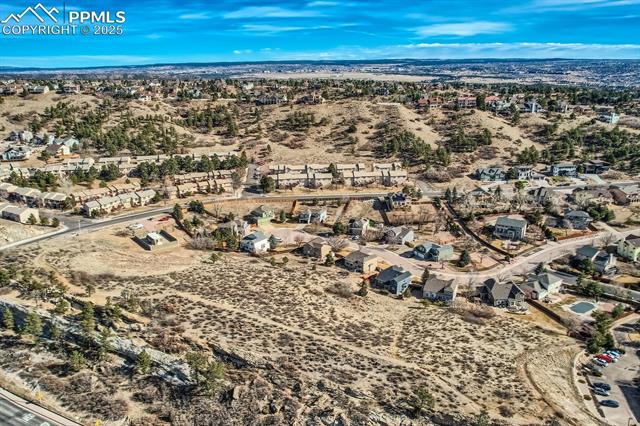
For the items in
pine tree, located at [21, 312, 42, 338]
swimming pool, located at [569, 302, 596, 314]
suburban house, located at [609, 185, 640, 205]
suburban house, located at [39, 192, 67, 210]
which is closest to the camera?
pine tree, located at [21, 312, 42, 338]

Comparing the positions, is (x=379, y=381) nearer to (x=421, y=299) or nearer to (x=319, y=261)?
(x=421, y=299)

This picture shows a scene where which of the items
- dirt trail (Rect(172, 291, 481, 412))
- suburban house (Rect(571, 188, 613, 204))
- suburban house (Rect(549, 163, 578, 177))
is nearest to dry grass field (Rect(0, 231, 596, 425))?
dirt trail (Rect(172, 291, 481, 412))

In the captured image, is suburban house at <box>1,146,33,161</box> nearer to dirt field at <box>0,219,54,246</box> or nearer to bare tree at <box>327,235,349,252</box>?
dirt field at <box>0,219,54,246</box>

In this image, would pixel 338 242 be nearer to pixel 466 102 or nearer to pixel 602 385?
pixel 602 385

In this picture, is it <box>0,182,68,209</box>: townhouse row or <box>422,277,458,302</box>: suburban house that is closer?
<box>422,277,458,302</box>: suburban house

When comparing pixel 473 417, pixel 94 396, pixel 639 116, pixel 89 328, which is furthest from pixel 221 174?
pixel 639 116

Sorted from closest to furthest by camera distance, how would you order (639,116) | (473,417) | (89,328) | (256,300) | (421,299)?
(473,417) → (89,328) → (256,300) → (421,299) → (639,116)
